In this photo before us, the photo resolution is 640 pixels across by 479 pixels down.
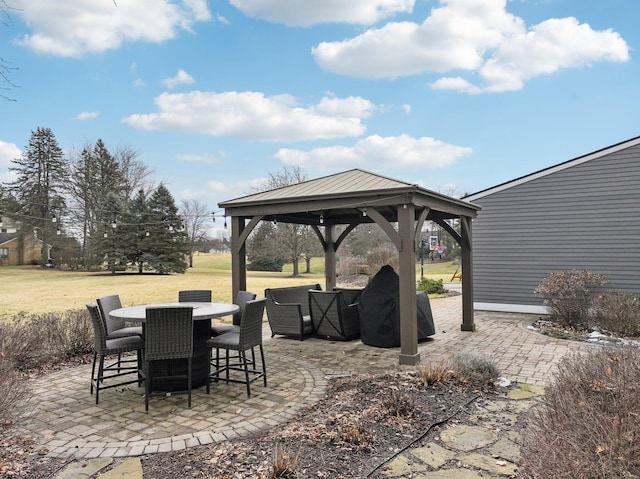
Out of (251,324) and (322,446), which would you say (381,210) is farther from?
(322,446)

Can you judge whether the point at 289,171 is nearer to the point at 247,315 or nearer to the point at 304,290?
the point at 304,290

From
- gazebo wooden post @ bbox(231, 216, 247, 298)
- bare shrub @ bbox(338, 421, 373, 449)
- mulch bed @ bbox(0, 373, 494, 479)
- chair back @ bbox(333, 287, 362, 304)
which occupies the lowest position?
mulch bed @ bbox(0, 373, 494, 479)

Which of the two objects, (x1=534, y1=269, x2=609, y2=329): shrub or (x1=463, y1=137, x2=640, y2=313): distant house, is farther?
(x1=463, y1=137, x2=640, y2=313): distant house

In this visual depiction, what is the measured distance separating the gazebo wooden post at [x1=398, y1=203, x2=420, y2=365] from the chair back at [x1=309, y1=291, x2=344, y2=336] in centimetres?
156

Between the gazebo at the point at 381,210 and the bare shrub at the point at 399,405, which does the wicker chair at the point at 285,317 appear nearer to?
the gazebo at the point at 381,210

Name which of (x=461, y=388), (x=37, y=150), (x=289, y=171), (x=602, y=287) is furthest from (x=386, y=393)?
(x=37, y=150)

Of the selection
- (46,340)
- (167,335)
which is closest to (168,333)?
(167,335)

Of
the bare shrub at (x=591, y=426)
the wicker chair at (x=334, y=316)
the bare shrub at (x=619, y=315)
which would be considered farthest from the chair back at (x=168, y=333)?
the bare shrub at (x=619, y=315)

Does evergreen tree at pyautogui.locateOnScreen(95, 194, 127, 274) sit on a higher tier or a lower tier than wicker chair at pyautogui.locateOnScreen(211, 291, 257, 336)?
higher

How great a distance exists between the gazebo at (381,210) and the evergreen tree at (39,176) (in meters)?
27.0

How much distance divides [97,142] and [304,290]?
26.9 metres

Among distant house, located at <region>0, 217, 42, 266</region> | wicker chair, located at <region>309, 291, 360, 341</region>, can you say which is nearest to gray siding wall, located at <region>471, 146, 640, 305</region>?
wicker chair, located at <region>309, 291, 360, 341</region>

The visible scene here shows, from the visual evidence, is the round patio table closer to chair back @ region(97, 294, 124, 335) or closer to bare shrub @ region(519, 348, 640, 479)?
chair back @ region(97, 294, 124, 335)

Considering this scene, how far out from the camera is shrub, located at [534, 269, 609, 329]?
8414 mm
